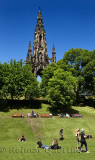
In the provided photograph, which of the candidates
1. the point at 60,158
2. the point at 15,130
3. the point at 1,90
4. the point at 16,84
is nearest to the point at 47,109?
the point at 16,84

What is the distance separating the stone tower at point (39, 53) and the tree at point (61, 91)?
68.4 feet

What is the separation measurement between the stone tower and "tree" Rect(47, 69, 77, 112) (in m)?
20.8

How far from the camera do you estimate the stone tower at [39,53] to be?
58750 millimetres

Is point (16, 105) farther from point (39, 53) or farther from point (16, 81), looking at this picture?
point (39, 53)

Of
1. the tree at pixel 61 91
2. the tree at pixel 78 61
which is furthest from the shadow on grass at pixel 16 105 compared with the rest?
the tree at pixel 78 61

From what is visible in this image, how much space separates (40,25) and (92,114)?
5019 cm

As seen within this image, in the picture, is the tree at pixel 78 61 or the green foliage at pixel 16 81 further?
A: the tree at pixel 78 61

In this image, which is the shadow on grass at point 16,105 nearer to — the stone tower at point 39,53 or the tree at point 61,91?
the tree at point 61,91

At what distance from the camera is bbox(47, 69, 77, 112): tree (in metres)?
35.5

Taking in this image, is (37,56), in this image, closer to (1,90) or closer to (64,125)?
(1,90)

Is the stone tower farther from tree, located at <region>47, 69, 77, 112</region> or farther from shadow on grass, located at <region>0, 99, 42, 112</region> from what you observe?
tree, located at <region>47, 69, 77, 112</region>

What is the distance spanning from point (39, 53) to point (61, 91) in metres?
29.3

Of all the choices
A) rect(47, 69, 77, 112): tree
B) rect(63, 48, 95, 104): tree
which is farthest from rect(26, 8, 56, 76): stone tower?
rect(47, 69, 77, 112): tree

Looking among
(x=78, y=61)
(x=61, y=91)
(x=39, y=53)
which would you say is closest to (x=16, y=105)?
(x=61, y=91)
